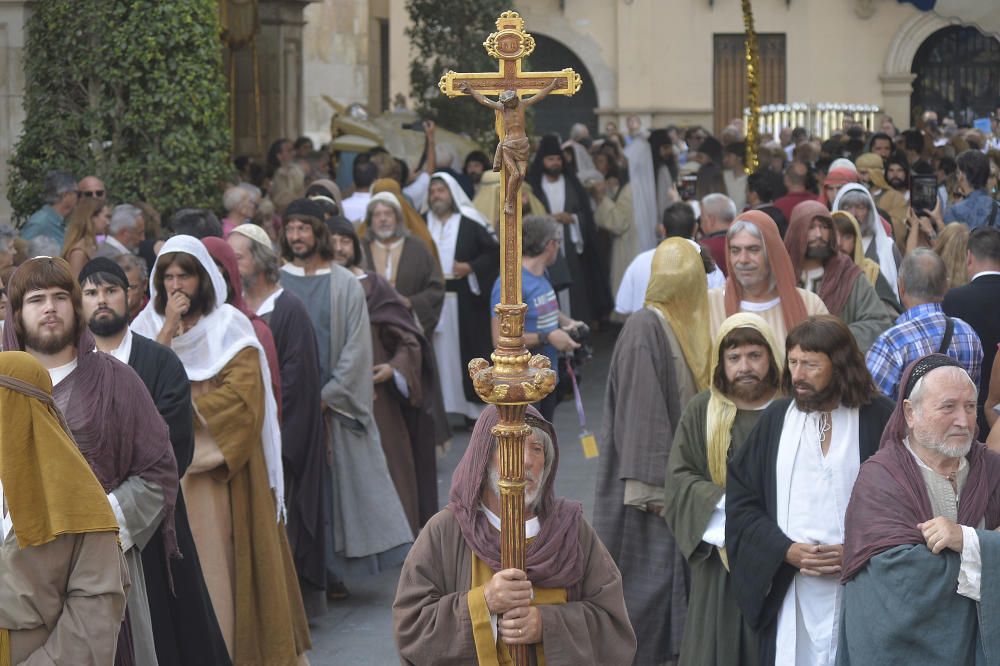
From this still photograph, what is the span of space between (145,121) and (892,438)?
25.3 feet

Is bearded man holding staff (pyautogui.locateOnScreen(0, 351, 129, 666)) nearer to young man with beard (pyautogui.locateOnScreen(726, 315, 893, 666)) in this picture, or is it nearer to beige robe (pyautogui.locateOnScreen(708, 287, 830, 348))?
young man with beard (pyautogui.locateOnScreen(726, 315, 893, 666))

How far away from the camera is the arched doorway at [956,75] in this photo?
107 feet

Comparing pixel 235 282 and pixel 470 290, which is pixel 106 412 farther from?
pixel 470 290

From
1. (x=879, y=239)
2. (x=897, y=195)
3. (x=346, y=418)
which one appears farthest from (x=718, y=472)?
(x=897, y=195)

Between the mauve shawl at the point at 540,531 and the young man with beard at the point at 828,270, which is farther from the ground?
the young man with beard at the point at 828,270

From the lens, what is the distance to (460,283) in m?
13.1

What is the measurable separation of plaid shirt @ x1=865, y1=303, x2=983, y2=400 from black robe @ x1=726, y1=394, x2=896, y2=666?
132 centimetres

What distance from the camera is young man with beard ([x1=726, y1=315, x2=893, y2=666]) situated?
224 inches

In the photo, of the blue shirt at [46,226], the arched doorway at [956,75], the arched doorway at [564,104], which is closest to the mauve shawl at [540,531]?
the blue shirt at [46,226]

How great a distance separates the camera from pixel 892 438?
204 inches

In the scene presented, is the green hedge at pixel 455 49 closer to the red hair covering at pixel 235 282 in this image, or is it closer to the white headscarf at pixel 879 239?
the white headscarf at pixel 879 239

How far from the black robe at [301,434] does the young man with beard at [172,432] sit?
1.76 metres

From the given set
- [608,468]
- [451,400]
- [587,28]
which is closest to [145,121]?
[451,400]

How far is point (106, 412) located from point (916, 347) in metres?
3.43
